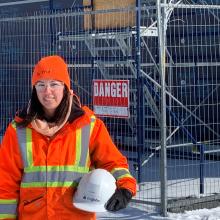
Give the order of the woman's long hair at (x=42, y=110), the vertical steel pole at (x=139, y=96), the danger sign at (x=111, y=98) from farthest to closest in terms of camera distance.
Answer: the danger sign at (x=111, y=98) < the vertical steel pole at (x=139, y=96) < the woman's long hair at (x=42, y=110)

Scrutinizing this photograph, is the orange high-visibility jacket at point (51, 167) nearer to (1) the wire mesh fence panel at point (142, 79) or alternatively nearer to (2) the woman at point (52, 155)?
(2) the woman at point (52, 155)

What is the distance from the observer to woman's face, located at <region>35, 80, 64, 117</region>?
3.34 m

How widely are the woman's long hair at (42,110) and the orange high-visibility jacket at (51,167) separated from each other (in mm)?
48

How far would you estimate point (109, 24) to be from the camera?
1030 cm

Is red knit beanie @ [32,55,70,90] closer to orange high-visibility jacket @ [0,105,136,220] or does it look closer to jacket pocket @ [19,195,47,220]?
orange high-visibility jacket @ [0,105,136,220]

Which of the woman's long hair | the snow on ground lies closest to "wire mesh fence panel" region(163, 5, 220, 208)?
the snow on ground

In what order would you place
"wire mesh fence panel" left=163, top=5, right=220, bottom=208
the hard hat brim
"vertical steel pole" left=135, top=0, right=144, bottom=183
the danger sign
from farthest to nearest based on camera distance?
"wire mesh fence panel" left=163, top=5, right=220, bottom=208 < the danger sign < "vertical steel pole" left=135, top=0, right=144, bottom=183 < the hard hat brim

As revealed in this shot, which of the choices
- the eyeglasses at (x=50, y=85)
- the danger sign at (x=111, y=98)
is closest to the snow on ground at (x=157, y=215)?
the danger sign at (x=111, y=98)

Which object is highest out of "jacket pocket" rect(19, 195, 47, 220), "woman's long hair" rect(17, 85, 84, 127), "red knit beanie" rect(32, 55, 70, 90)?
"red knit beanie" rect(32, 55, 70, 90)

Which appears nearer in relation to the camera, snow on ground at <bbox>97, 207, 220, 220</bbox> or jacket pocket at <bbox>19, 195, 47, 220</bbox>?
jacket pocket at <bbox>19, 195, 47, 220</bbox>

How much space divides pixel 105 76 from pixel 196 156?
2220mm

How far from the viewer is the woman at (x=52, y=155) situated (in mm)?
3301

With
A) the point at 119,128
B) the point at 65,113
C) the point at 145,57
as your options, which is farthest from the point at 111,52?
the point at 65,113

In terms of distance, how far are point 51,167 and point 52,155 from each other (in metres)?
0.07
